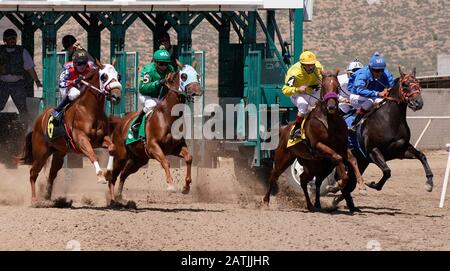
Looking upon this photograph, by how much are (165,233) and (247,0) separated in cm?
604

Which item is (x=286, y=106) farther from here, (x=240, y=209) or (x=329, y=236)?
(x=329, y=236)

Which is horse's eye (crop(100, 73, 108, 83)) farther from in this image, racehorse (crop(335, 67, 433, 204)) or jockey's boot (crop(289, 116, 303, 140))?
racehorse (crop(335, 67, 433, 204))

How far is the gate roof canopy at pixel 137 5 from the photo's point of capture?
1691 cm

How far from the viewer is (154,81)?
14.9 m

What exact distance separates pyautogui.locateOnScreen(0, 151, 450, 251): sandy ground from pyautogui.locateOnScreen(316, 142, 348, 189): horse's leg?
0.45m

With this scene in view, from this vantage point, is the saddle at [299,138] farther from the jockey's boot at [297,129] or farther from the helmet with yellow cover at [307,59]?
the helmet with yellow cover at [307,59]

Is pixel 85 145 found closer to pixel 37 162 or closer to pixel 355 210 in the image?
pixel 37 162

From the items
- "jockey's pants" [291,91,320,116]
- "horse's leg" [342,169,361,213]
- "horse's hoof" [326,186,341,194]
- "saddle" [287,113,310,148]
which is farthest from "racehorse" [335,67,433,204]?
"saddle" [287,113,310,148]

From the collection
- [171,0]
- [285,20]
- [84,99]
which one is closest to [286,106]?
[171,0]

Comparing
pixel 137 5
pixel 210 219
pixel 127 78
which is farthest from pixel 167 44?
pixel 210 219

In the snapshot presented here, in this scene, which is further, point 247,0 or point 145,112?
point 247,0

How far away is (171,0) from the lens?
1694 centimetres

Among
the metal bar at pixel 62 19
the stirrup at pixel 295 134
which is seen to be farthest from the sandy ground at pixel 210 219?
the metal bar at pixel 62 19

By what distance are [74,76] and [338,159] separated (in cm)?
352
